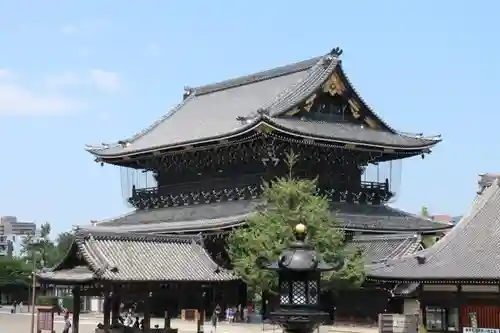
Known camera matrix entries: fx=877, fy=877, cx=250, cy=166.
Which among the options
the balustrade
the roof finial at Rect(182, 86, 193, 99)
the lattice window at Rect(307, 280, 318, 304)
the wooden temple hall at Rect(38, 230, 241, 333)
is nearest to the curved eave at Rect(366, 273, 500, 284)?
the wooden temple hall at Rect(38, 230, 241, 333)

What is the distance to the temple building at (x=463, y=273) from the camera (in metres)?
35.5

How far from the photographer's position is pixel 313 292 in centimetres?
1730

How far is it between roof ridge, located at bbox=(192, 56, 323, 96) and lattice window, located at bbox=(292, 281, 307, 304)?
147 feet

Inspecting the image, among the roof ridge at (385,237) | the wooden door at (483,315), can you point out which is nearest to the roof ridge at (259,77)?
the roof ridge at (385,237)

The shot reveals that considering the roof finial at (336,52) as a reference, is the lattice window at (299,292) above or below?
below

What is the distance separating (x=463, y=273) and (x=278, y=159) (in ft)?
68.6

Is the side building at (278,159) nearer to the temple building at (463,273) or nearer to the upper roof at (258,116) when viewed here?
the upper roof at (258,116)

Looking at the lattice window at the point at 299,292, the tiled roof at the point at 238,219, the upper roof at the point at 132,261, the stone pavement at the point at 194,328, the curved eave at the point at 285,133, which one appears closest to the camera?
the lattice window at the point at 299,292

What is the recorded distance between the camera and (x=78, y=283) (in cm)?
3744

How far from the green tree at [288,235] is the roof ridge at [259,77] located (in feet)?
55.1

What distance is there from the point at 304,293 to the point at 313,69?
43645mm

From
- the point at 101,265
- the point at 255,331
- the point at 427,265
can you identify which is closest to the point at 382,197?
the point at 255,331

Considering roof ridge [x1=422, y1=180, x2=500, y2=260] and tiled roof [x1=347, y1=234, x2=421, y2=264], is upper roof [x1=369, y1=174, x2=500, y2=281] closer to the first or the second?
roof ridge [x1=422, y1=180, x2=500, y2=260]

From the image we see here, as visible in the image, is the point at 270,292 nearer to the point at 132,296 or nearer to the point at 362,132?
the point at 132,296
